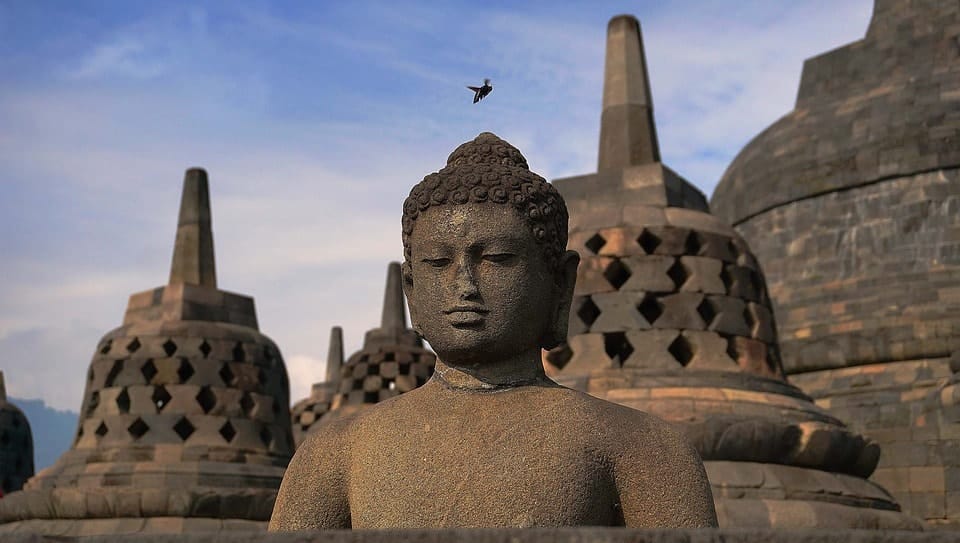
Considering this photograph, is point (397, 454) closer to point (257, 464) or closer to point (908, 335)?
point (257, 464)

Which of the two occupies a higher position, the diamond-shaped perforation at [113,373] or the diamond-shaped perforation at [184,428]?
the diamond-shaped perforation at [113,373]

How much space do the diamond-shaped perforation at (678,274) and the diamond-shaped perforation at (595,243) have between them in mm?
577

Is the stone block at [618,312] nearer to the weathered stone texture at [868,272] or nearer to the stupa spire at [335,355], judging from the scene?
the weathered stone texture at [868,272]

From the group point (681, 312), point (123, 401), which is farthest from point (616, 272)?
point (123, 401)

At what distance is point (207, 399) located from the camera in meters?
15.3

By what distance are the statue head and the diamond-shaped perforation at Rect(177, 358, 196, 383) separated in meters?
11.1

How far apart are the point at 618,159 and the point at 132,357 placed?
6.07 meters

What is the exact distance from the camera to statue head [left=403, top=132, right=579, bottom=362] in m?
4.32

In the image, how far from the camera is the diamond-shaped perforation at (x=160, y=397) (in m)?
15.1

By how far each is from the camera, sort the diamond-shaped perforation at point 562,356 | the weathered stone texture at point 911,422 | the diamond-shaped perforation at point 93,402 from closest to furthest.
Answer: the diamond-shaped perforation at point 562,356
the weathered stone texture at point 911,422
the diamond-shaped perforation at point 93,402

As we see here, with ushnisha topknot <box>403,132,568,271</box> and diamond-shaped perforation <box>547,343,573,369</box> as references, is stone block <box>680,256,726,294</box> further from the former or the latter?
ushnisha topknot <box>403,132,568,271</box>

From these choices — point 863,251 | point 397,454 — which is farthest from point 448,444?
point 863,251

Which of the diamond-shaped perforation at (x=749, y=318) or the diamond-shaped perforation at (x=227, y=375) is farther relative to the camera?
the diamond-shaped perforation at (x=227, y=375)

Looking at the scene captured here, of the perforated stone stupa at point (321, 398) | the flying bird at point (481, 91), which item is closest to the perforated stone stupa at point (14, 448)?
the perforated stone stupa at point (321, 398)
